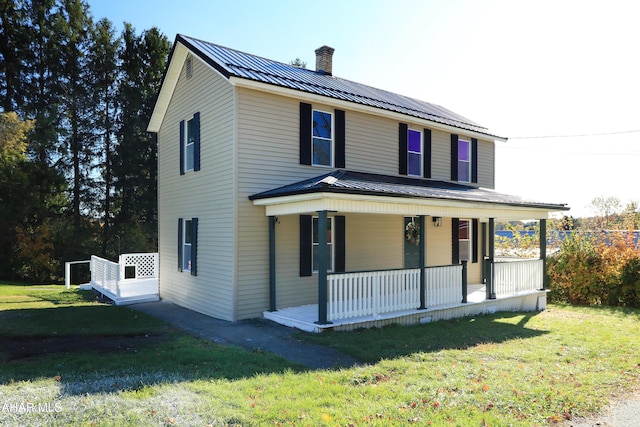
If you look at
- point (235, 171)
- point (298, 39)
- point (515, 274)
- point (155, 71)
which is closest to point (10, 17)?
point (155, 71)

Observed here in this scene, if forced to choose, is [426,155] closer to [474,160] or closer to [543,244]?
[474,160]

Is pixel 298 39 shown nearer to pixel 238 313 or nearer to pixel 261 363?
pixel 238 313

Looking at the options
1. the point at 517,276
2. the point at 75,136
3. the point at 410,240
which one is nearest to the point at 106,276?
the point at 410,240

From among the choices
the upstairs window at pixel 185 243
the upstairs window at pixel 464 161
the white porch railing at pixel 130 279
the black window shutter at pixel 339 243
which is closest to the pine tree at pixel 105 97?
the white porch railing at pixel 130 279

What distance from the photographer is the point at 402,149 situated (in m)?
13.2

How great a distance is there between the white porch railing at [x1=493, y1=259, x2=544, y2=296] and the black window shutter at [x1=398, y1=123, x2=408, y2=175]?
3.95m

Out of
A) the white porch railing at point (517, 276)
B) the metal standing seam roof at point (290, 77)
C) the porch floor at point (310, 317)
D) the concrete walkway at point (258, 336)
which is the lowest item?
the concrete walkway at point (258, 336)

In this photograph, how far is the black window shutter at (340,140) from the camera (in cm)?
1155

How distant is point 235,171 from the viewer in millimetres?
9820

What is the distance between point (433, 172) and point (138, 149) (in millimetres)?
18569

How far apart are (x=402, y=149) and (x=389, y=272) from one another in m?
4.92

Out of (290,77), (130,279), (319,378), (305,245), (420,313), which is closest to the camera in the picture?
(319,378)

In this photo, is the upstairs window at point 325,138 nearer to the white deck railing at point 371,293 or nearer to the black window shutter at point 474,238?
the white deck railing at point 371,293

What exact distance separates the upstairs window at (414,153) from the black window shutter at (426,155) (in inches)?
5.4
